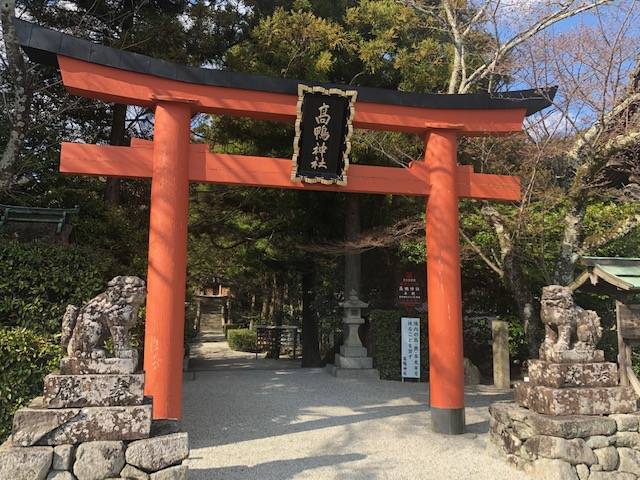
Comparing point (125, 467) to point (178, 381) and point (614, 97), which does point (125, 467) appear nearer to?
point (178, 381)

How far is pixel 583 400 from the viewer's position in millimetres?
4875

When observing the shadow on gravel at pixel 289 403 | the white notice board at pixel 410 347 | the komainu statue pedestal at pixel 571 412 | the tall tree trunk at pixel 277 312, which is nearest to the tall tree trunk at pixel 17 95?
the shadow on gravel at pixel 289 403

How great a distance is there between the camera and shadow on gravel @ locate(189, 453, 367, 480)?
15.6 ft

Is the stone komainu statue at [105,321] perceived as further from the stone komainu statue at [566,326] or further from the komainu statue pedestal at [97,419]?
the stone komainu statue at [566,326]

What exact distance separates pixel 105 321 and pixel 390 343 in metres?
8.34

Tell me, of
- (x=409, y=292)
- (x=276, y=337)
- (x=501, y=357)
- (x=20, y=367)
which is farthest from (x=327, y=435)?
(x=276, y=337)

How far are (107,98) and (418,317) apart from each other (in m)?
8.19

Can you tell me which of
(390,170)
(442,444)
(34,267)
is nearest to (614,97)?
(390,170)

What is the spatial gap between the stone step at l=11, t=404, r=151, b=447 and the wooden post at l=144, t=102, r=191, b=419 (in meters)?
1.76

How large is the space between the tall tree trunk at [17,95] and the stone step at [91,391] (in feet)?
12.2

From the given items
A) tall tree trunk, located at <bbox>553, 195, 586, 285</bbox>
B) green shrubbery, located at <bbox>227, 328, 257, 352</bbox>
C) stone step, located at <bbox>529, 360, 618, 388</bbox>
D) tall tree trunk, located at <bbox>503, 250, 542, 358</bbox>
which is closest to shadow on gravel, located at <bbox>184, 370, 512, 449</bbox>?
tall tree trunk, located at <bbox>503, 250, 542, 358</bbox>

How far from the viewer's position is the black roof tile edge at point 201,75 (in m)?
5.68

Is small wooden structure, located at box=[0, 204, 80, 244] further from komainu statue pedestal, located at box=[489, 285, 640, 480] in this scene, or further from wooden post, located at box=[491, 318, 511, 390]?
wooden post, located at box=[491, 318, 511, 390]

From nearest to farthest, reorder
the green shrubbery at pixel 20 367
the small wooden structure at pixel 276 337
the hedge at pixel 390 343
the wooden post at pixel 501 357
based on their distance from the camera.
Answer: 1. the green shrubbery at pixel 20 367
2. the wooden post at pixel 501 357
3. the hedge at pixel 390 343
4. the small wooden structure at pixel 276 337
